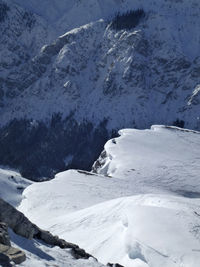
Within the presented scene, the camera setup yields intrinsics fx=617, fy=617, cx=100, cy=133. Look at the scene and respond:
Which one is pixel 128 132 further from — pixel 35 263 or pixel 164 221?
pixel 35 263

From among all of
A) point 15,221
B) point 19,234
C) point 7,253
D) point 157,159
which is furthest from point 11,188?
point 7,253

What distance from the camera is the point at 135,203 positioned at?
5188 cm

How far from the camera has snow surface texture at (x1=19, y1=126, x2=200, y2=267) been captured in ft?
131

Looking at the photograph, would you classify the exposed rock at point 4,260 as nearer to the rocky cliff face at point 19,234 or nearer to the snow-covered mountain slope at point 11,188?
the rocky cliff face at point 19,234

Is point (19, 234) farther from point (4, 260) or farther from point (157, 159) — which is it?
point (157, 159)

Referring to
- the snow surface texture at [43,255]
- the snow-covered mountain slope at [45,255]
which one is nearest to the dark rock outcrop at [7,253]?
the snow surface texture at [43,255]

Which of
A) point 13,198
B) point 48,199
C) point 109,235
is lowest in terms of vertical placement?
point 13,198

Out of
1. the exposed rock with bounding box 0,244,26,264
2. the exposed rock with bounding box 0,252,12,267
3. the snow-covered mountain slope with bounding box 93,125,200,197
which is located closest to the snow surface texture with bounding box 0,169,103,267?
the exposed rock with bounding box 0,244,26,264

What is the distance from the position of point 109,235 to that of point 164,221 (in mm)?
4013


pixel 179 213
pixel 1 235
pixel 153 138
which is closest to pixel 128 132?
pixel 153 138

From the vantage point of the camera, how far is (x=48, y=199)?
77625 millimetres

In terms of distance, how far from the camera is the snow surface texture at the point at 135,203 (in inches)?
1572

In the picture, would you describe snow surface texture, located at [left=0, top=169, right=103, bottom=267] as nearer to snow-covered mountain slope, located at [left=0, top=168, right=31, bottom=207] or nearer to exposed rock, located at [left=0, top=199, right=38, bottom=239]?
exposed rock, located at [left=0, top=199, right=38, bottom=239]

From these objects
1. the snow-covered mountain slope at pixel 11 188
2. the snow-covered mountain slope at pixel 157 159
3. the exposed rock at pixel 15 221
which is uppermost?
the exposed rock at pixel 15 221
